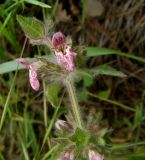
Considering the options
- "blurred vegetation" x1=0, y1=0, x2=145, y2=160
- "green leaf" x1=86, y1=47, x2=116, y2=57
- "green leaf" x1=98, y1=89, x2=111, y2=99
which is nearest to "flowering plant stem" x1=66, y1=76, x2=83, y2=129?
"green leaf" x1=86, y1=47, x2=116, y2=57

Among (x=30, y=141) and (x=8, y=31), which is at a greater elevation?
(x=8, y=31)

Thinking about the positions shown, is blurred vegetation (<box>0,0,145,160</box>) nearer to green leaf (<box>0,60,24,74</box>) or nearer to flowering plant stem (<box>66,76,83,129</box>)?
green leaf (<box>0,60,24,74</box>)

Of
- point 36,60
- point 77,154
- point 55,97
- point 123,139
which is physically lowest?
point 123,139

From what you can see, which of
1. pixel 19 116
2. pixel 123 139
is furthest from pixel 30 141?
pixel 123 139

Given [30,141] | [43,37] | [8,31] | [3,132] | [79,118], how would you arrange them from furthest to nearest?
[3,132], [30,141], [8,31], [79,118], [43,37]

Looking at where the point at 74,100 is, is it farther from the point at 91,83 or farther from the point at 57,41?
the point at 91,83

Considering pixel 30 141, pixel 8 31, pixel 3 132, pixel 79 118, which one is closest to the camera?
pixel 79 118

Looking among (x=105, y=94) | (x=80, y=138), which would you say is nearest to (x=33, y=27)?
(x=80, y=138)

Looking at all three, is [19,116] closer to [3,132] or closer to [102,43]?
[3,132]
